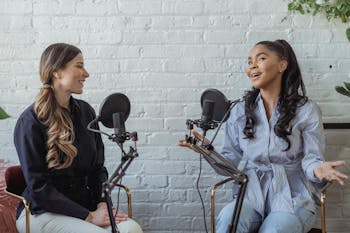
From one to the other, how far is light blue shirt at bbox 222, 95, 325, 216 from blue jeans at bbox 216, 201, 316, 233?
1.4 inches

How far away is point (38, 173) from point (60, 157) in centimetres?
11

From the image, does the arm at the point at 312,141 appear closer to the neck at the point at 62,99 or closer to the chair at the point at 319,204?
the chair at the point at 319,204

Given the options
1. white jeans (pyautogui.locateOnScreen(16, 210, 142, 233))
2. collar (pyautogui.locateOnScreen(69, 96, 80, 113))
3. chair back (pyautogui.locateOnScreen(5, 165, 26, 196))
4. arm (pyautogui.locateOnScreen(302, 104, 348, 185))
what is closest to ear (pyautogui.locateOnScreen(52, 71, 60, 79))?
collar (pyautogui.locateOnScreen(69, 96, 80, 113))

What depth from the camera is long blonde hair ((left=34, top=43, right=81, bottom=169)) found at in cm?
204

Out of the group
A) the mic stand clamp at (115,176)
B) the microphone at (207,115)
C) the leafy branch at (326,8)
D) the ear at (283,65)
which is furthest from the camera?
the leafy branch at (326,8)

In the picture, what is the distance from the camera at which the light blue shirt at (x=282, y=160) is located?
7.04ft

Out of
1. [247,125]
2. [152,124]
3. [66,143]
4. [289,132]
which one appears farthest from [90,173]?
[289,132]

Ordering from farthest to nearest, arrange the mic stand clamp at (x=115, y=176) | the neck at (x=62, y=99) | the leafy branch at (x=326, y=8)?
the leafy branch at (x=326, y=8) < the neck at (x=62, y=99) < the mic stand clamp at (x=115, y=176)

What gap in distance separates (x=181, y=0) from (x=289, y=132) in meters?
0.82

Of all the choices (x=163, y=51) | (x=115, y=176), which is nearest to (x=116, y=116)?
(x=115, y=176)

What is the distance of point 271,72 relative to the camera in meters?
2.23

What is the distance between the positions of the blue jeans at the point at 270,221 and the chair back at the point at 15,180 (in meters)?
0.82

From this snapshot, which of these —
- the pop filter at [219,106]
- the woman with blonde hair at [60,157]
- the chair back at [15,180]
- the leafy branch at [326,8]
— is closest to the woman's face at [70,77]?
the woman with blonde hair at [60,157]

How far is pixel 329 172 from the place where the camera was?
1.98 metres
